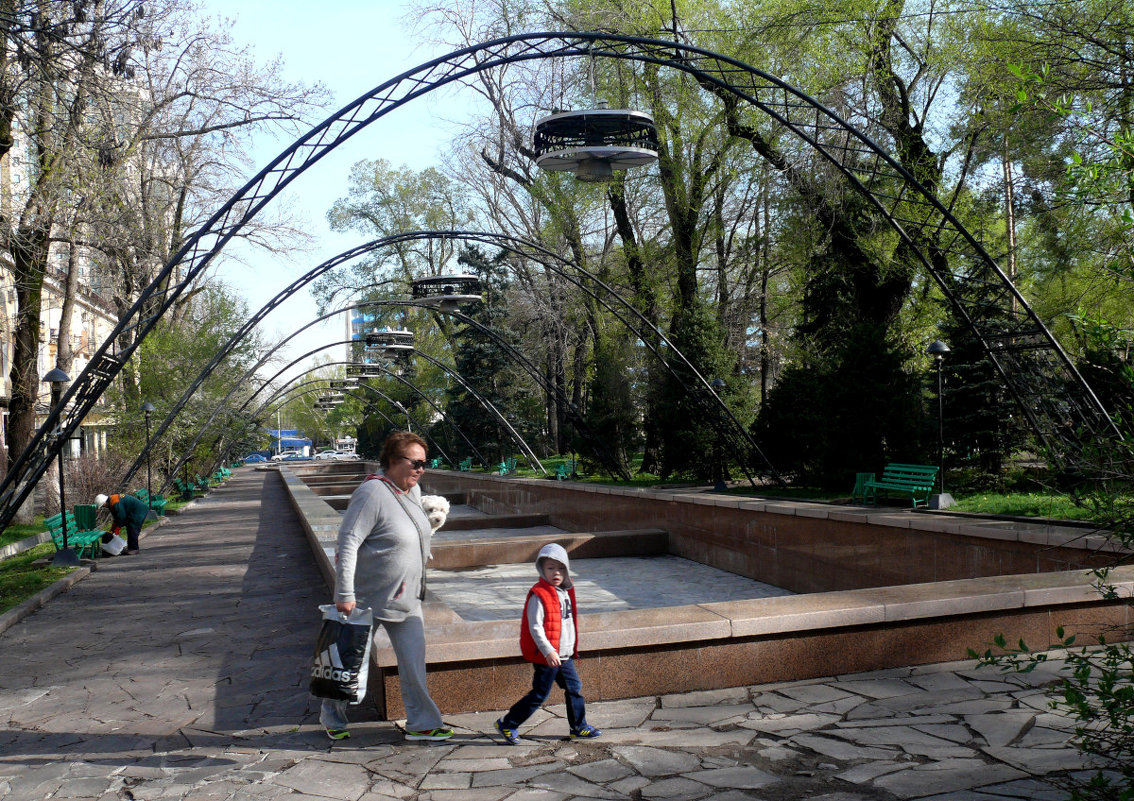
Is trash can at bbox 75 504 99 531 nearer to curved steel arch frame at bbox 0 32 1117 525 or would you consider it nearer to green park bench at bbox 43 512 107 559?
green park bench at bbox 43 512 107 559

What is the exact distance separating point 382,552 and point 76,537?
11948 millimetres

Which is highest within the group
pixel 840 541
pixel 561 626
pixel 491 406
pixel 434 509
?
pixel 491 406

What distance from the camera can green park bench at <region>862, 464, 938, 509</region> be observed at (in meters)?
13.9

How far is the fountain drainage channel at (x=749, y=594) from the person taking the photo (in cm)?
586

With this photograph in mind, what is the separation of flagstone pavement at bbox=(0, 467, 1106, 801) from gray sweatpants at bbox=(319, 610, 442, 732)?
0.13m

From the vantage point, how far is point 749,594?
12.0 m

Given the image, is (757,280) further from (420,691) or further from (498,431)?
(420,691)

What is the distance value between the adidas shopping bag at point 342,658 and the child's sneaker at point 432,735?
1.20 feet

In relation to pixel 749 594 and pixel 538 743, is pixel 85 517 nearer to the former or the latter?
pixel 749 594

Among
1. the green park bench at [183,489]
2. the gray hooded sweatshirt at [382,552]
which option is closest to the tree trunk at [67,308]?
the green park bench at [183,489]

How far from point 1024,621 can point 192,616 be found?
783 centimetres

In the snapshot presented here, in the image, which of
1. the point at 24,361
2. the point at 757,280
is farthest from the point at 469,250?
the point at 24,361

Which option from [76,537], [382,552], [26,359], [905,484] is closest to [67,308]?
[26,359]

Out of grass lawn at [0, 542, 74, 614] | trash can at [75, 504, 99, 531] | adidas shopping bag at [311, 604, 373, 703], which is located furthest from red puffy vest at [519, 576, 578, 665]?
trash can at [75, 504, 99, 531]
